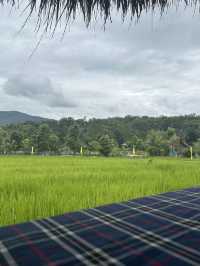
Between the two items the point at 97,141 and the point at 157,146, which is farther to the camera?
the point at 97,141

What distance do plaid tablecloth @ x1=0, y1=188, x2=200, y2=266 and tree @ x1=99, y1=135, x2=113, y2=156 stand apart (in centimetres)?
2165

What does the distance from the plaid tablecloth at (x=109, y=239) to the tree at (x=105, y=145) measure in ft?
71.0

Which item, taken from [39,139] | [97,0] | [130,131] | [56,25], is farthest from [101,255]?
[130,131]

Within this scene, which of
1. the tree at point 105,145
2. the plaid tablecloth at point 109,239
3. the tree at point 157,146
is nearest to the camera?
the plaid tablecloth at point 109,239

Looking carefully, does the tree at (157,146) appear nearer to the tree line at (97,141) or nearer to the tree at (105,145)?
the tree line at (97,141)

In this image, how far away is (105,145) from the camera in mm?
23250

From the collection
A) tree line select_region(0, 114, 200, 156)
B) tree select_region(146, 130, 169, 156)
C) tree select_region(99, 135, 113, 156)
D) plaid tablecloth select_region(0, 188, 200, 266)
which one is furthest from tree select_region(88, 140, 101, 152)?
plaid tablecloth select_region(0, 188, 200, 266)

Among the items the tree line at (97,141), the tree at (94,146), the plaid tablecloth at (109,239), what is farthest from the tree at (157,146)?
the plaid tablecloth at (109,239)

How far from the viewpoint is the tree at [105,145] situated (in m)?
23.1

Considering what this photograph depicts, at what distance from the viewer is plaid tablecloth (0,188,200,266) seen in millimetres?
831

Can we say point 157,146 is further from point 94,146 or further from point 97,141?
point 94,146

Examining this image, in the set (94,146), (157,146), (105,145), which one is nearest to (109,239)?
(105,145)

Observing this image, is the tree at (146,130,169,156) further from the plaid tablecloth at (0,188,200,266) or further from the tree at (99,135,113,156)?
the plaid tablecloth at (0,188,200,266)

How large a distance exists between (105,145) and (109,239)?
2228 centimetres
